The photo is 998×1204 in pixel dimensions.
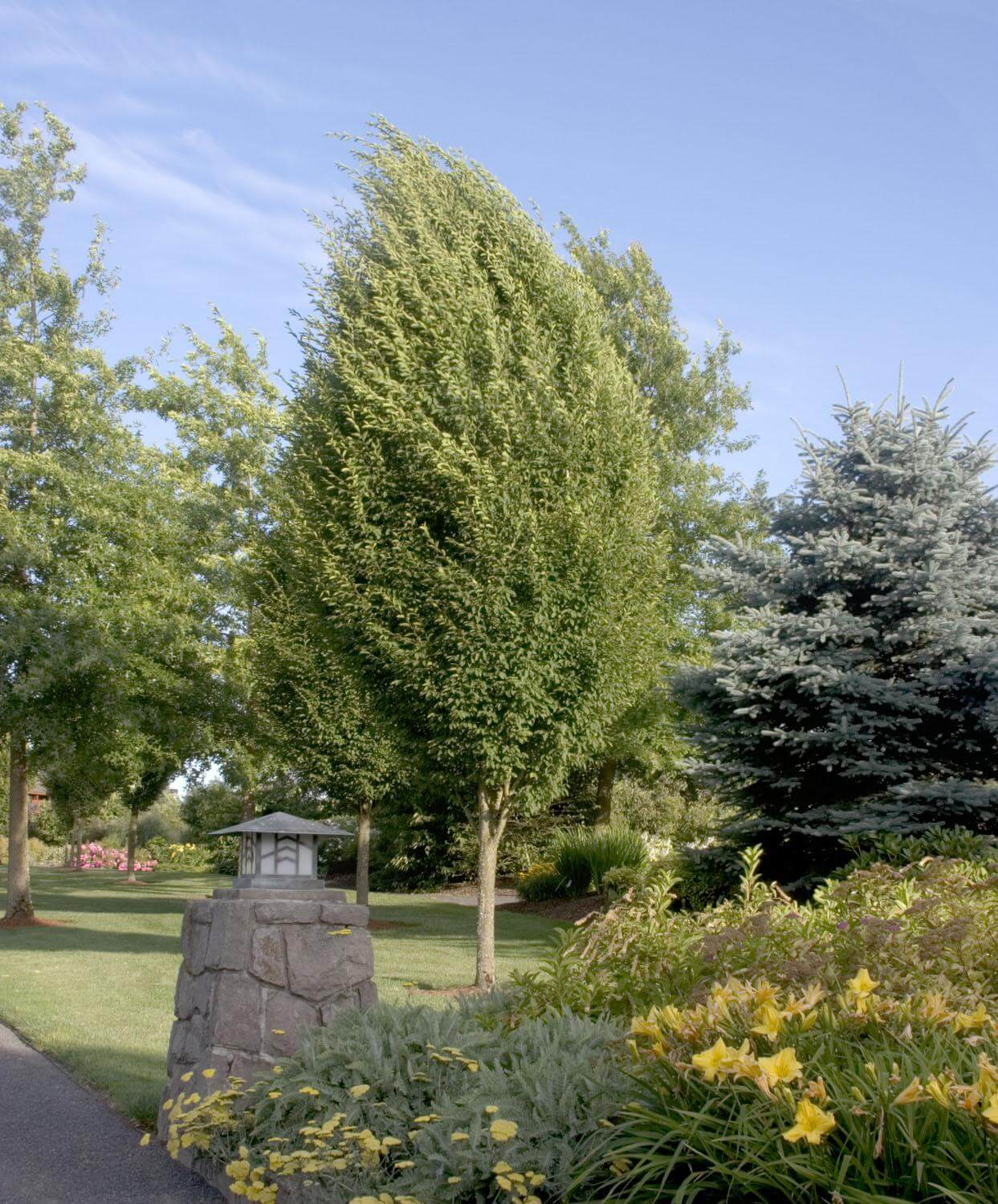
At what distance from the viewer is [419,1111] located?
3.66m

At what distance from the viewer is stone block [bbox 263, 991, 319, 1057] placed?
4797mm

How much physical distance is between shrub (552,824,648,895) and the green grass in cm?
152

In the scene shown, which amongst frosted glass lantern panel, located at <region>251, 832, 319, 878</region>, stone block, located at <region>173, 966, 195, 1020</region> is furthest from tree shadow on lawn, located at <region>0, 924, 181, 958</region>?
frosted glass lantern panel, located at <region>251, 832, 319, 878</region>

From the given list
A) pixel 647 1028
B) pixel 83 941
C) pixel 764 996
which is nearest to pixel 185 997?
pixel 647 1028

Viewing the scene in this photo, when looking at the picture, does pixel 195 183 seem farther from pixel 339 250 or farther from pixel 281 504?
pixel 281 504

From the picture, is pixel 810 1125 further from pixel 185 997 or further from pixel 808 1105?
pixel 185 997

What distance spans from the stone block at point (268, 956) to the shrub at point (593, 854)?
12227mm

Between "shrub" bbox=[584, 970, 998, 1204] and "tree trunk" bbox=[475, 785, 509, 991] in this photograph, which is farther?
"tree trunk" bbox=[475, 785, 509, 991]

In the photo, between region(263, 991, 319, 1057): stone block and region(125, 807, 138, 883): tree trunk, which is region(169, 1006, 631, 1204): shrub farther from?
region(125, 807, 138, 883): tree trunk

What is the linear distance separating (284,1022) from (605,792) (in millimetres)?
18863

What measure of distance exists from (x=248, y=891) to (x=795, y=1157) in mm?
3321

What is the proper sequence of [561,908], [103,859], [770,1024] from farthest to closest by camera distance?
[103,859] → [561,908] → [770,1024]

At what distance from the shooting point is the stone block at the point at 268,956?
489cm

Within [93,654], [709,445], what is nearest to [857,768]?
[93,654]
